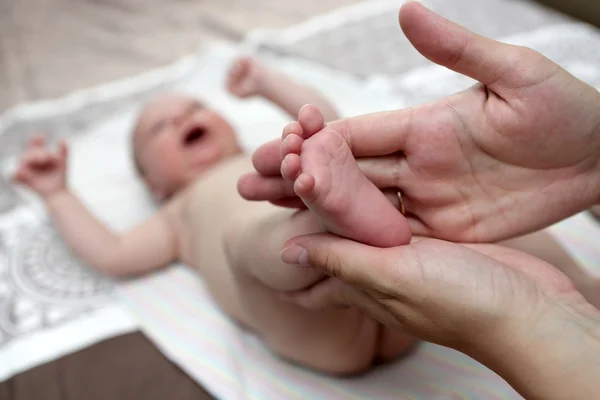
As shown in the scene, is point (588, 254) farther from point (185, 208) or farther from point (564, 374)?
point (185, 208)

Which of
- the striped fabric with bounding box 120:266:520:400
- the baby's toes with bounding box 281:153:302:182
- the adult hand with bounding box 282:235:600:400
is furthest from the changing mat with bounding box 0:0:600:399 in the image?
the baby's toes with bounding box 281:153:302:182

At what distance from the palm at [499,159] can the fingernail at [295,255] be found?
14cm

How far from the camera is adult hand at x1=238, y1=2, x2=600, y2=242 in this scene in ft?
1.96

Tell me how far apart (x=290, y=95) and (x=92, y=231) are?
433mm

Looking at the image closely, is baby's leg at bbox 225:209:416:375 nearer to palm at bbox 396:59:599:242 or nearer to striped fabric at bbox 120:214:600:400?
striped fabric at bbox 120:214:600:400

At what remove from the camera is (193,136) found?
1.12m

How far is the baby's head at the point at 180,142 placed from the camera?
1.08 metres

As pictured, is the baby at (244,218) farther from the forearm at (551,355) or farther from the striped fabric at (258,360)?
the forearm at (551,355)

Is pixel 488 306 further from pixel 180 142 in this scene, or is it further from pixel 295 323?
pixel 180 142

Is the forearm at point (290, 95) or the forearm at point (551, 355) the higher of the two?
the forearm at point (551, 355)

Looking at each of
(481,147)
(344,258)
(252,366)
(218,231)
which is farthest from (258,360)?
(481,147)

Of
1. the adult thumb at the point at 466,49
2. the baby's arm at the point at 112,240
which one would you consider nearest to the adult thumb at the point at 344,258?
the adult thumb at the point at 466,49

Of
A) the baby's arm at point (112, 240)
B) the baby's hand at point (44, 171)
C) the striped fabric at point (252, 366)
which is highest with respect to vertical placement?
the baby's hand at point (44, 171)

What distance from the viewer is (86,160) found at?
125 cm
